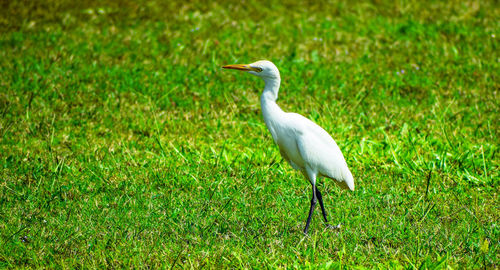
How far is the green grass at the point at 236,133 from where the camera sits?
3.50m

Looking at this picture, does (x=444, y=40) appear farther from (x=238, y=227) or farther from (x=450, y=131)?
(x=238, y=227)

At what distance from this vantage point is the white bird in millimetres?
3699

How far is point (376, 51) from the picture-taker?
7324mm

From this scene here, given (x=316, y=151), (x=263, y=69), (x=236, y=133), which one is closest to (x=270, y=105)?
(x=263, y=69)

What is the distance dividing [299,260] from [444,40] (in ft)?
17.1

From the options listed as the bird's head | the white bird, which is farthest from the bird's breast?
the bird's head

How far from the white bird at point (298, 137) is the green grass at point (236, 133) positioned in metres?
0.39

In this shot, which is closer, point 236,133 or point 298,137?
point 298,137

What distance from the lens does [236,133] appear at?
5504mm

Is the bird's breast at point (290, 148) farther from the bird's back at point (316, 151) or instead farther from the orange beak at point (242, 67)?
the orange beak at point (242, 67)

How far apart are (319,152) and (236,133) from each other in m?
1.88

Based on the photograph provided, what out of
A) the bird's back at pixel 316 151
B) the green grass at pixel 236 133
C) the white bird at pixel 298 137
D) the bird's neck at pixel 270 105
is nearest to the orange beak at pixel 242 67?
the white bird at pixel 298 137

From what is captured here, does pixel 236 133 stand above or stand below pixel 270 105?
below

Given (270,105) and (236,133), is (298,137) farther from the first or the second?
(236,133)
